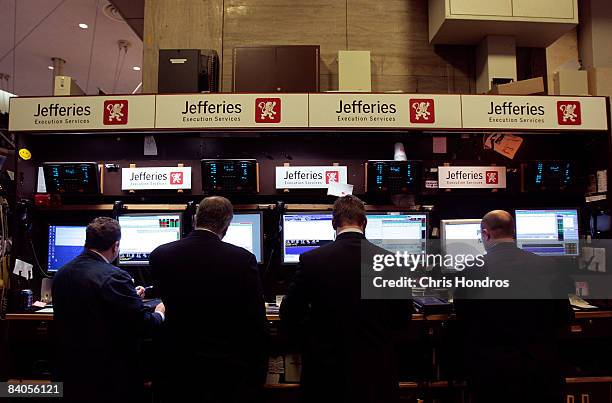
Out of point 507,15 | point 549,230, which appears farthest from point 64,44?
point 549,230

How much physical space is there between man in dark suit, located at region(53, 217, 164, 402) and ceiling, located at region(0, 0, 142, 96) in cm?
500

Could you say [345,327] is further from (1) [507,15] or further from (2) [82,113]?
(1) [507,15]

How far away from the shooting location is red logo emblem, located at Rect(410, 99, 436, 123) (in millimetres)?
3260

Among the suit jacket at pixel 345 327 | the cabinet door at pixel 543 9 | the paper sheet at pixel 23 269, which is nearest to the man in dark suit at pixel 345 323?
the suit jacket at pixel 345 327

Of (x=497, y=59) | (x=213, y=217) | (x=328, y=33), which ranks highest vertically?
(x=328, y=33)

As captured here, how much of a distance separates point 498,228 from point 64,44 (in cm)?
749

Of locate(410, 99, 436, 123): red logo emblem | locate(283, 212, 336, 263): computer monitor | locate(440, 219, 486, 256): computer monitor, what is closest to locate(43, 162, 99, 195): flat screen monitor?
locate(283, 212, 336, 263): computer monitor

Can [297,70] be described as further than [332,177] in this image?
Yes

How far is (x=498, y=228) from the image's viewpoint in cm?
242

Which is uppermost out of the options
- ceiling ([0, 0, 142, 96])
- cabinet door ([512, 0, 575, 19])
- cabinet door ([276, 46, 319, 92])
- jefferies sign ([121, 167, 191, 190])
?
ceiling ([0, 0, 142, 96])

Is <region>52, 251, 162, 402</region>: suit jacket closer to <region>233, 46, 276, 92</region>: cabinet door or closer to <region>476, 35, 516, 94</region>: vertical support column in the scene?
<region>233, 46, 276, 92</region>: cabinet door

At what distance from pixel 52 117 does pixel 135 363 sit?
208cm

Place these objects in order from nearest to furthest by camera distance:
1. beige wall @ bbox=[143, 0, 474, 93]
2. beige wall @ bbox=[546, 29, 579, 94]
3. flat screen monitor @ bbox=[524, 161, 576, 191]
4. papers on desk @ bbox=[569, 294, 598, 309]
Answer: papers on desk @ bbox=[569, 294, 598, 309]
flat screen monitor @ bbox=[524, 161, 576, 191]
beige wall @ bbox=[143, 0, 474, 93]
beige wall @ bbox=[546, 29, 579, 94]

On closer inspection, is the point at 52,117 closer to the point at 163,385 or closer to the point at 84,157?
the point at 84,157
